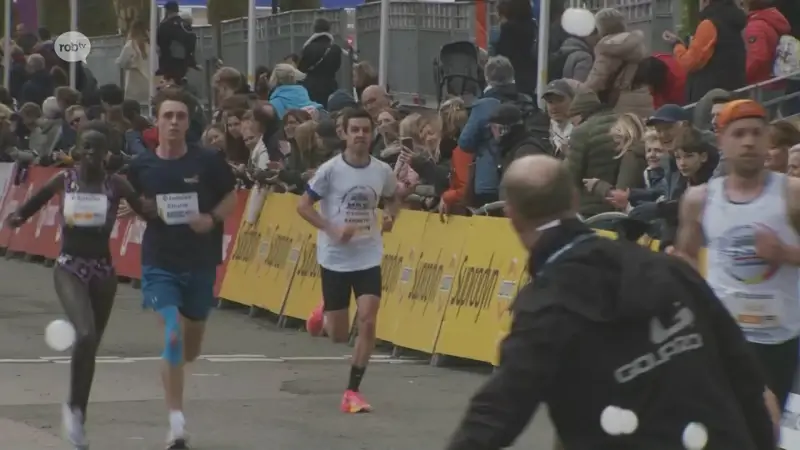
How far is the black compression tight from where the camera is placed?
9.73 m

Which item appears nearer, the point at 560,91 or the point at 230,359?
the point at 560,91

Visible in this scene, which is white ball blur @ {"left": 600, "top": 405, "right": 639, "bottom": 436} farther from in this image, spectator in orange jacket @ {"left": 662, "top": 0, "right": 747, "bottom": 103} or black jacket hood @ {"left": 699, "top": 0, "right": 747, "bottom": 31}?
black jacket hood @ {"left": 699, "top": 0, "right": 747, "bottom": 31}

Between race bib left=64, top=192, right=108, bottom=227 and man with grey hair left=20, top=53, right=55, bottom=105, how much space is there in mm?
18694

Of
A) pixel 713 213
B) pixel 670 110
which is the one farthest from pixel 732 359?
pixel 670 110

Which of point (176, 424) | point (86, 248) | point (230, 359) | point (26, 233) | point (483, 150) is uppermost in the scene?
point (483, 150)

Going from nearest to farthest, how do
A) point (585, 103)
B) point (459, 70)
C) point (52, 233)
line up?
point (585, 103) < point (459, 70) < point (52, 233)

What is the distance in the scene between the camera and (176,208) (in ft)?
33.4

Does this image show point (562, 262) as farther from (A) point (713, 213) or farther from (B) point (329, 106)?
(B) point (329, 106)

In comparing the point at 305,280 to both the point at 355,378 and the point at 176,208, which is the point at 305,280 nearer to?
the point at 355,378

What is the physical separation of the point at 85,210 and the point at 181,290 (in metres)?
0.71

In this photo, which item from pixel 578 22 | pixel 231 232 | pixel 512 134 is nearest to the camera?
pixel 512 134

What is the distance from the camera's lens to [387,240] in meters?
15.1

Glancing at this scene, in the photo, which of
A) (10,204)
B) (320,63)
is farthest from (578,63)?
(10,204)

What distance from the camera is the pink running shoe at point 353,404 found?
11461 millimetres
